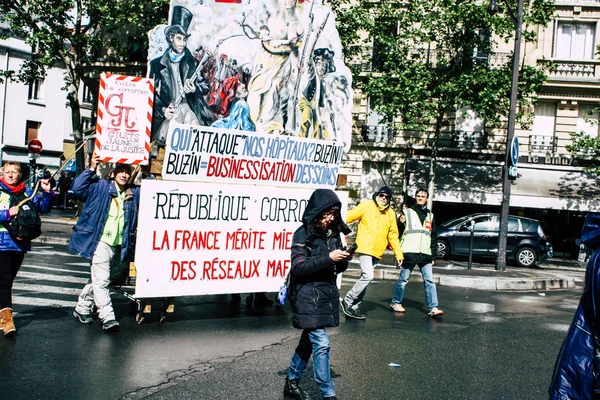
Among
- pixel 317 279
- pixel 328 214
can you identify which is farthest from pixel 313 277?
pixel 328 214

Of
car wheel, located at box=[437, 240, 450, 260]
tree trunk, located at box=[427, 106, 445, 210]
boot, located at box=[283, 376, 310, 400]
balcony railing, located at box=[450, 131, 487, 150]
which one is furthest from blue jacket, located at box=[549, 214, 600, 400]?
balcony railing, located at box=[450, 131, 487, 150]

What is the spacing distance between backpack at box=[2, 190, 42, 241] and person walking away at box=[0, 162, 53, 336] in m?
0.02

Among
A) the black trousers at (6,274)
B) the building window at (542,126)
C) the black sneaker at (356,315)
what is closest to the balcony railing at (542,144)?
the building window at (542,126)

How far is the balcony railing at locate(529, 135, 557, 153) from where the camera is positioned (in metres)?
28.3

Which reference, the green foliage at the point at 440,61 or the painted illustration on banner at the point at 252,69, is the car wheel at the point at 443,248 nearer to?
the green foliage at the point at 440,61

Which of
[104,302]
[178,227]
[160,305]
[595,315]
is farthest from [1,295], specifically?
[595,315]

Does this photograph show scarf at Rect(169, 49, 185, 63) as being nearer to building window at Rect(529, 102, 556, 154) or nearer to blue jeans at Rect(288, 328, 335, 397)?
blue jeans at Rect(288, 328, 335, 397)

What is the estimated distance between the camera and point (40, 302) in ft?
29.1

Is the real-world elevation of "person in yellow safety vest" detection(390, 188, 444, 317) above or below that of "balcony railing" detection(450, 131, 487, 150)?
below

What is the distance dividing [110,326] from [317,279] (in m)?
3.13

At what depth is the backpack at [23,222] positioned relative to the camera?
670 centimetres

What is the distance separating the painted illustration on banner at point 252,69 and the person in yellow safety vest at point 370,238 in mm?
1213

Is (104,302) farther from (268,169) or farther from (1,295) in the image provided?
(268,169)

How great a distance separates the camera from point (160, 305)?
928 cm
